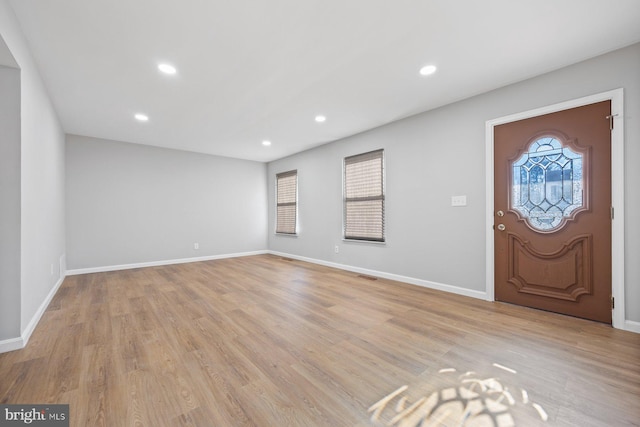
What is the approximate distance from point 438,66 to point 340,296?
2788 mm

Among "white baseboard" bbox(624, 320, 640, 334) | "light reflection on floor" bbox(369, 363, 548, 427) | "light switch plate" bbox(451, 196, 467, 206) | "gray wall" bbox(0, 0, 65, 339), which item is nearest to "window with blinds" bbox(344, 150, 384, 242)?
"light switch plate" bbox(451, 196, 467, 206)

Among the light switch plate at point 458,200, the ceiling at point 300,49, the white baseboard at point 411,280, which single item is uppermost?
the ceiling at point 300,49

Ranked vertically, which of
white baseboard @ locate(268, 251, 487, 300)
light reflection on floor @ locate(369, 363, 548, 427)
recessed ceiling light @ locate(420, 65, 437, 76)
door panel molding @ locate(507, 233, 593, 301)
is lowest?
light reflection on floor @ locate(369, 363, 548, 427)

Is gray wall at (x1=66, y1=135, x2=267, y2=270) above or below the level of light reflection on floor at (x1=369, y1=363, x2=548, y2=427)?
above

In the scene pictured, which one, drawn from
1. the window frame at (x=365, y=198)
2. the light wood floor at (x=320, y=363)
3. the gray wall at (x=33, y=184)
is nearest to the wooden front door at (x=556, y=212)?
the light wood floor at (x=320, y=363)

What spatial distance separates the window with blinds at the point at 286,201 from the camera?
20.5 ft

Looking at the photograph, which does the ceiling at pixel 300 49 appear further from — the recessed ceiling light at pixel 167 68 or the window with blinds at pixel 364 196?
the window with blinds at pixel 364 196

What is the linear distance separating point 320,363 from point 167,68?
3.03 m

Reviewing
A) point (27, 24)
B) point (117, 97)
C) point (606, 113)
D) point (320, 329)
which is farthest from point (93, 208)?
point (606, 113)

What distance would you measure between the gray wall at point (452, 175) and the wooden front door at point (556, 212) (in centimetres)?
15

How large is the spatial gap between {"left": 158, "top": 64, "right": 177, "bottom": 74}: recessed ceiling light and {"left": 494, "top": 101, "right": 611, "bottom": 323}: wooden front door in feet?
11.8

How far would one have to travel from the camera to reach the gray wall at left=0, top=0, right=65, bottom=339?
6.73 feet

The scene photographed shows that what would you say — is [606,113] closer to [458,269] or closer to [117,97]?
[458,269]

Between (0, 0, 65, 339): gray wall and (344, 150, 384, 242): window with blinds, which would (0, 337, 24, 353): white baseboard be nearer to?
(0, 0, 65, 339): gray wall
